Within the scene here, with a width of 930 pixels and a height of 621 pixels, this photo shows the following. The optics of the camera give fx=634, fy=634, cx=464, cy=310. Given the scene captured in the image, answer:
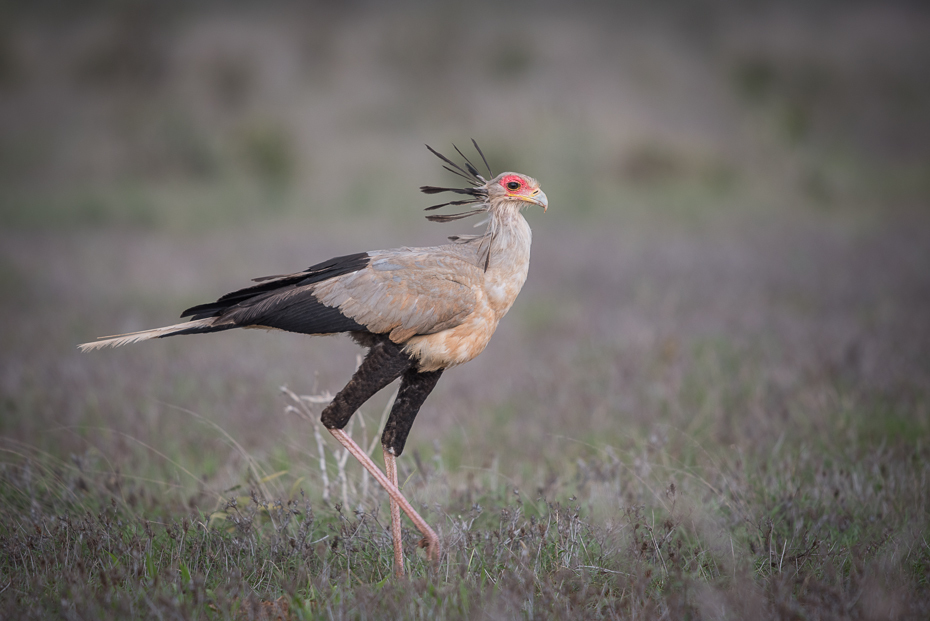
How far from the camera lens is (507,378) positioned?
6.52 meters

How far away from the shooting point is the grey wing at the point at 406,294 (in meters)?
2.99

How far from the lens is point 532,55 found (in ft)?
103

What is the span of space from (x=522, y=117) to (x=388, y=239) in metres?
13.3

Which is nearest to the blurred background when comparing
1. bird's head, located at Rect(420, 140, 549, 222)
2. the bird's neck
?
the bird's neck

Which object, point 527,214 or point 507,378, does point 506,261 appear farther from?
point 527,214

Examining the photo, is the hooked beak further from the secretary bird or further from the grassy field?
the grassy field

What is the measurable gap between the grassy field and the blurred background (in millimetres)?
78

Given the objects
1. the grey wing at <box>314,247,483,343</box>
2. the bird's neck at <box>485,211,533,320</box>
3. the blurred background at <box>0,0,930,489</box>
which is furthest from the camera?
the blurred background at <box>0,0,930,489</box>

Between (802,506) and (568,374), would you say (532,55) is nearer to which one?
(568,374)

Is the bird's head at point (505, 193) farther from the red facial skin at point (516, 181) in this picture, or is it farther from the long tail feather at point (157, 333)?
the long tail feather at point (157, 333)

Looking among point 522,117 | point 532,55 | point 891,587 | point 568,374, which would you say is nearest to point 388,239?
point 568,374

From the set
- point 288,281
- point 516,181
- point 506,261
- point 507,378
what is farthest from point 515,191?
point 507,378

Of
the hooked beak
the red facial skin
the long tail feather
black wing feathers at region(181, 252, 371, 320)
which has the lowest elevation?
the long tail feather

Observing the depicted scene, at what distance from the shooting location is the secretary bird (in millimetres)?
3012
